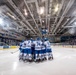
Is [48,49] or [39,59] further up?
[48,49]

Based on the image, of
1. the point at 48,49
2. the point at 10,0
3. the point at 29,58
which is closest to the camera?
the point at 29,58

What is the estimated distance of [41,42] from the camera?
213 inches

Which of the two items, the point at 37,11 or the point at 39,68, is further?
the point at 37,11

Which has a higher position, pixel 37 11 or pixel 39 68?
pixel 37 11

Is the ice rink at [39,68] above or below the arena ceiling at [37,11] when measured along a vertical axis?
below

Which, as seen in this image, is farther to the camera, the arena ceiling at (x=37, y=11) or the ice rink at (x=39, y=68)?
the arena ceiling at (x=37, y=11)

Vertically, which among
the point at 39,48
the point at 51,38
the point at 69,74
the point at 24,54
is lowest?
the point at 69,74

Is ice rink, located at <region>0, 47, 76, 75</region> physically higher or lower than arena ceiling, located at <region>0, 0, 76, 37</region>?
lower

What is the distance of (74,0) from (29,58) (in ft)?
17.3

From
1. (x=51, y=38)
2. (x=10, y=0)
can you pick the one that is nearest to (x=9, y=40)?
(x=51, y=38)

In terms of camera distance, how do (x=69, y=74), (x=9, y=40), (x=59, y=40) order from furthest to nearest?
(x=59, y=40) → (x=9, y=40) → (x=69, y=74)

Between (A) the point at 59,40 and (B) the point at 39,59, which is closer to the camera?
(B) the point at 39,59

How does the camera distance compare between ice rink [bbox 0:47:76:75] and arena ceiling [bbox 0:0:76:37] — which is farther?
arena ceiling [bbox 0:0:76:37]

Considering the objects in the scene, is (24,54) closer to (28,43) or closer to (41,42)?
(28,43)
